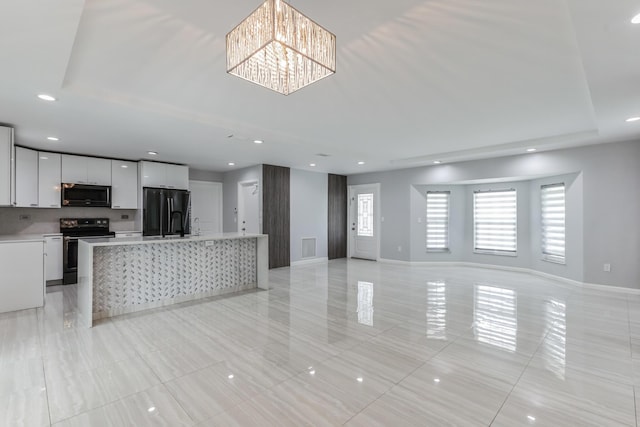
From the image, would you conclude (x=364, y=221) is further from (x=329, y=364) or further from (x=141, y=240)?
(x=329, y=364)

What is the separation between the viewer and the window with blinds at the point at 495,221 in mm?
6871

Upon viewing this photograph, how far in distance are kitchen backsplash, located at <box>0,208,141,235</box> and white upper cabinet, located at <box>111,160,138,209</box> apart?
401 millimetres

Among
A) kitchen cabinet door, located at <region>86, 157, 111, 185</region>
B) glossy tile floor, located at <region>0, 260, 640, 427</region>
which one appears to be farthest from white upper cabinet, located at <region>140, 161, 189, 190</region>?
glossy tile floor, located at <region>0, 260, 640, 427</region>

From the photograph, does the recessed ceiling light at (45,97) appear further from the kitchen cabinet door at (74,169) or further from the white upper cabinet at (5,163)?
the kitchen cabinet door at (74,169)

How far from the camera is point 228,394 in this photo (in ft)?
7.05

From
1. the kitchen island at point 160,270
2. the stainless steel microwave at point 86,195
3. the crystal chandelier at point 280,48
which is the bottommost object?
the kitchen island at point 160,270

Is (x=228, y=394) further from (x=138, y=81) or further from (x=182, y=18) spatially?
(x=138, y=81)

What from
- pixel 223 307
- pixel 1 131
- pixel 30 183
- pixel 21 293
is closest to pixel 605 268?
pixel 223 307

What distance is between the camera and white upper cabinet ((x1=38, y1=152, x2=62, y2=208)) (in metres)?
5.43

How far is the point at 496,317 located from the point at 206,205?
6.92 meters

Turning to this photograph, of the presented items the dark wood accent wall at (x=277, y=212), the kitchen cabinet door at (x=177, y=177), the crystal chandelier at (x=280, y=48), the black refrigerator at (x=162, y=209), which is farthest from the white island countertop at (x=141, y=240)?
the kitchen cabinet door at (x=177, y=177)

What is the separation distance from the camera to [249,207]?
754 centimetres

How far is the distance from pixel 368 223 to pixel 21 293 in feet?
23.5

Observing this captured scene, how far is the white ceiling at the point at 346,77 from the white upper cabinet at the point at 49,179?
0.55 meters
